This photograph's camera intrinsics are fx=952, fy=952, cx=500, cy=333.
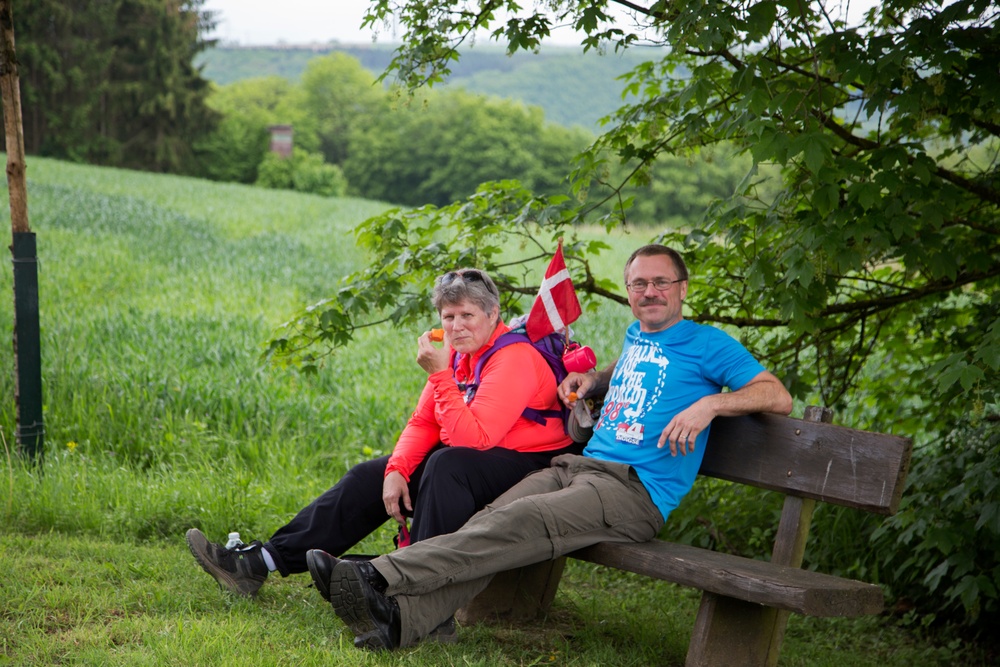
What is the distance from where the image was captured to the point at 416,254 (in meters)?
4.61

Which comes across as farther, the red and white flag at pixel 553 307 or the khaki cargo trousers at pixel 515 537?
the red and white flag at pixel 553 307

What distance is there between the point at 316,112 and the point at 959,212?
87918 millimetres

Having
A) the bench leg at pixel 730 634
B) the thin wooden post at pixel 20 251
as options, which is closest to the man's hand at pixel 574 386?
the bench leg at pixel 730 634

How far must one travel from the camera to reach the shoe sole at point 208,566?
3.68 m

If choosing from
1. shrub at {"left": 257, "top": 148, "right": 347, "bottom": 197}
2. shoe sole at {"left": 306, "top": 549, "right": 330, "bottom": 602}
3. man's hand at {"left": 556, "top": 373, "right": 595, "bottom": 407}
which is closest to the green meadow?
shoe sole at {"left": 306, "top": 549, "right": 330, "bottom": 602}

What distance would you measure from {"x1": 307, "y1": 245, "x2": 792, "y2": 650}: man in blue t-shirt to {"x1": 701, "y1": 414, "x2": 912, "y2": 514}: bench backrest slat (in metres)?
0.11

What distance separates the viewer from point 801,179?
407 cm

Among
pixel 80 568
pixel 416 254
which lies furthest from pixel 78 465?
pixel 416 254

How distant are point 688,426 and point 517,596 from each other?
112 cm

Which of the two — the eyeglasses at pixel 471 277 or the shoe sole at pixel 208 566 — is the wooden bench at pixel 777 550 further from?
the shoe sole at pixel 208 566

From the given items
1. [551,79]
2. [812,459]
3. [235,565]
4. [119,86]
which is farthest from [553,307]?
[551,79]

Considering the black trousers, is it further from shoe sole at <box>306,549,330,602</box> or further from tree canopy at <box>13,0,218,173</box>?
tree canopy at <box>13,0,218,173</box>

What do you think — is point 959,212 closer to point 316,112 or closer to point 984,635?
point 984,635

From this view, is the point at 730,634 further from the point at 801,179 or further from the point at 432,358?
the point at 801,179
